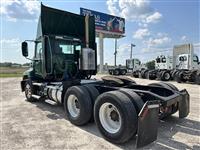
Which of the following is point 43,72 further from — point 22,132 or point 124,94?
point 124,94

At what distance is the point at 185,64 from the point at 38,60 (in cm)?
1701

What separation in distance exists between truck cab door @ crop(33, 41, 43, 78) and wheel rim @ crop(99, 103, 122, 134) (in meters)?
4.18

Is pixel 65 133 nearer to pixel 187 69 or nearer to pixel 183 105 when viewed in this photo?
pixel 183 105

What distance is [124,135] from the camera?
13.8ft

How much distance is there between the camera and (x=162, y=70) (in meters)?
23.2

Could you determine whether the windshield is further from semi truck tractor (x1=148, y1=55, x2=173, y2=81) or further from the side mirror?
semi truck tractor (x1=148, y1=55, x2=173, y2=81)

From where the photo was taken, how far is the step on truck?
13.8 ft

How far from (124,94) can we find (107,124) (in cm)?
82

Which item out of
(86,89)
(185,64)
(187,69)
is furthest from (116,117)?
(185,64)

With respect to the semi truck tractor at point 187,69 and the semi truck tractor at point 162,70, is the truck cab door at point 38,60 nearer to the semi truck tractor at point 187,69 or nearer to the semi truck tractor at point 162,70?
the semi truck tractor at point 187,69

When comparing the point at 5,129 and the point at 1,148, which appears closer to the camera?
the point at 1,148

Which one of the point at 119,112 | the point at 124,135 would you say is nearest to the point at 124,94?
the point at 119,112

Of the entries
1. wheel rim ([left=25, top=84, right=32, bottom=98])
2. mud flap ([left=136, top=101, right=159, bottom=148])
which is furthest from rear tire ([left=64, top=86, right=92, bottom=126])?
wheel rim ([left=25, top=84, right=32, bottom=98])

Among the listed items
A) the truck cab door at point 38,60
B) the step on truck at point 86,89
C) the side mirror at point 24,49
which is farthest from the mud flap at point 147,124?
the side mirror at point 24,49
